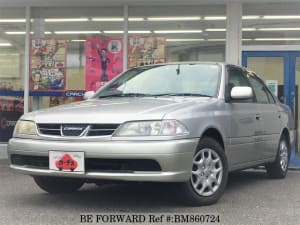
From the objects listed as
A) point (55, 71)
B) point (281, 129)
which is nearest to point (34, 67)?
point (55, 71)

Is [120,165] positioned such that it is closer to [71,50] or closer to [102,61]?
[102,61]

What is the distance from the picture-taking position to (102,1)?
10109mm

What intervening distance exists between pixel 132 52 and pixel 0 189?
452 cm

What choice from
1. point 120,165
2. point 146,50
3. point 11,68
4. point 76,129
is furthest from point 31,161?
point 11,68

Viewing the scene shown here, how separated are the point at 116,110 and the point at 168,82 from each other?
1.22 meters

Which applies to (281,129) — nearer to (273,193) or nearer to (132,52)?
(273,193)

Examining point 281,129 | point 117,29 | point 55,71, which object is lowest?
point 281,129

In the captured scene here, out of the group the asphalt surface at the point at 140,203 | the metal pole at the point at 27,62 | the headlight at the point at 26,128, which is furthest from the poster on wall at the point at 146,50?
the headlight at the point at 26,128

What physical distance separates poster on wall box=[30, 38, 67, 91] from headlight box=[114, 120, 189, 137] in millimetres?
5625

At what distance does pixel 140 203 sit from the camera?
5594 millimetres

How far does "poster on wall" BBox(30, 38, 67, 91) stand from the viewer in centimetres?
1044

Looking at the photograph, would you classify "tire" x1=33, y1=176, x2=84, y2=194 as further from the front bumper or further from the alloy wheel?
the alloy wheel

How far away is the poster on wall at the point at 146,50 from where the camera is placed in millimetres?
10250

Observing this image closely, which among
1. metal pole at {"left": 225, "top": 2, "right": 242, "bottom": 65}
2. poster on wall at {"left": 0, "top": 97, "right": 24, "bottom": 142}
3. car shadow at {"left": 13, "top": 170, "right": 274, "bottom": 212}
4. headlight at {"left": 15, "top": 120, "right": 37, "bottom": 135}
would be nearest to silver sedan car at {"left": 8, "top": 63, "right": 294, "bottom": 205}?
headlight at {"left": 15, "top": 120, "right": 37, "bottom": 135}
